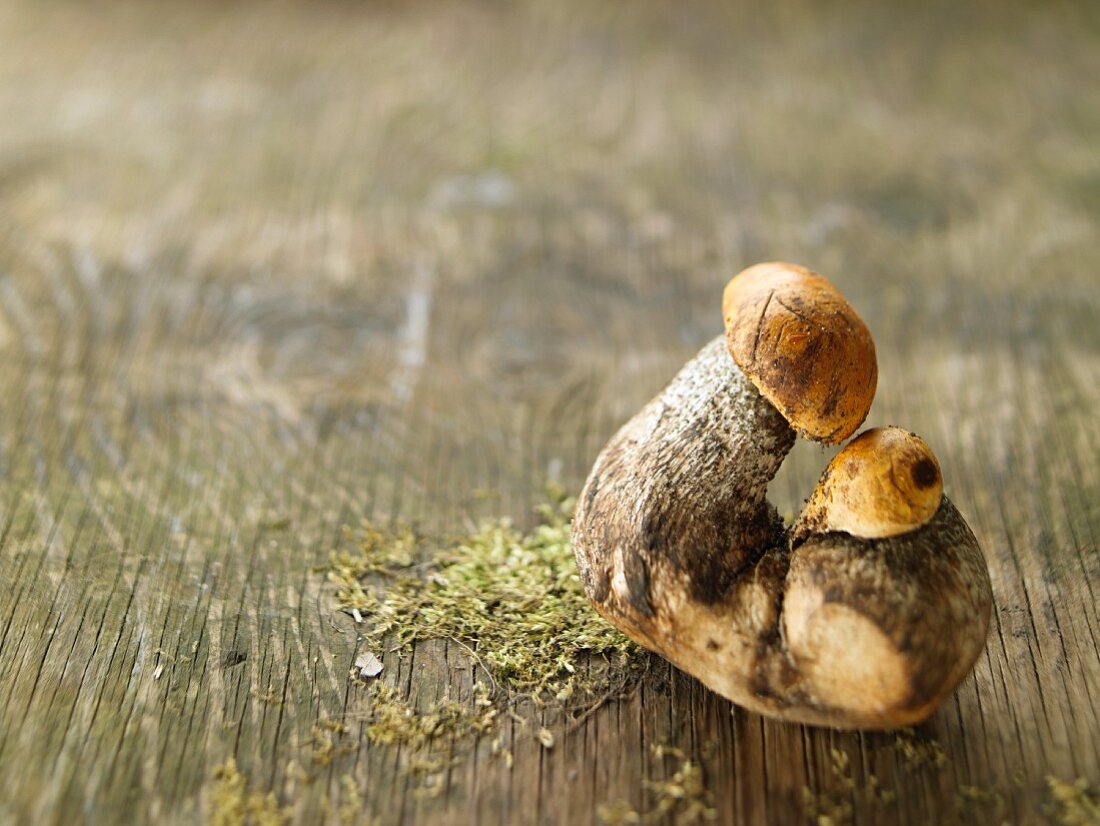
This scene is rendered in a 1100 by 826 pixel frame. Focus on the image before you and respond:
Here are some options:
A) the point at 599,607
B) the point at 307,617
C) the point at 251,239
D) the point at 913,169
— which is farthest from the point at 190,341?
the point at 913,169

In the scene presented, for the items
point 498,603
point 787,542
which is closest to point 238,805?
point 498,603

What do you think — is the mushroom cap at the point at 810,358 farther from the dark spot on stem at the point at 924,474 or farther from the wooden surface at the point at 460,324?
the wooden surface at the point at 460,324

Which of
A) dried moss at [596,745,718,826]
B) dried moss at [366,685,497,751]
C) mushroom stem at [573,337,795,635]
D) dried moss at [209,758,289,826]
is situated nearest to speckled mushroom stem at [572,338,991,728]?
mushroom stem at [573,337,795,635]

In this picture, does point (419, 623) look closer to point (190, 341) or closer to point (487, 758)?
point (487, 758)

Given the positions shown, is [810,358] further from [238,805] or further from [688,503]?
[238,805]

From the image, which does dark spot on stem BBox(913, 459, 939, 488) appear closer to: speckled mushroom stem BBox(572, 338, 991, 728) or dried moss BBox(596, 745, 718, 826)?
speckled mushroom stem BBox(572, 338, 991, 728)

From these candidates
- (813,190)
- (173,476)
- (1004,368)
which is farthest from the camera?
(813,190)
